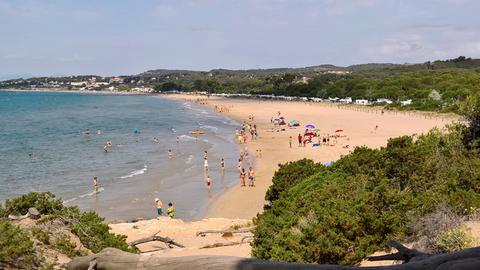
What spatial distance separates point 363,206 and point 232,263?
6.04 m

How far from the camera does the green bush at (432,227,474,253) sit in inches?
280

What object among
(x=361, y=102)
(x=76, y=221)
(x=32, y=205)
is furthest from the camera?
(x=361, y=102)

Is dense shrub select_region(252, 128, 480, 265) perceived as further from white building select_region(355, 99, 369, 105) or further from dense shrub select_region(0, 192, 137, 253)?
white building select_region(355, 99, 369, 105)

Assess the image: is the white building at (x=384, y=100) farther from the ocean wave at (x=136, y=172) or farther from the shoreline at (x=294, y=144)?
the ocean wave at (x=136, y=172)

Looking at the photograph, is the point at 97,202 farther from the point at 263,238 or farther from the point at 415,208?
the point at 415,208

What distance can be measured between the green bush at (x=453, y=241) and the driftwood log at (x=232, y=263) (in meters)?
4.05

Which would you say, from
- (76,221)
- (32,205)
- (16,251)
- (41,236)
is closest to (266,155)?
(32,205)

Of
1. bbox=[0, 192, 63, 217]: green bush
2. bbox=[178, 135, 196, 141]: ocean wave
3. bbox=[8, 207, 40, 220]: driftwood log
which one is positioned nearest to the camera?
bbox=[8, 207, 40, 220]: driftwood log

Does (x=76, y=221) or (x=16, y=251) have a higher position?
(x=16, y=251)

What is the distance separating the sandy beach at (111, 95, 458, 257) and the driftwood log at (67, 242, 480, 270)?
7.63m

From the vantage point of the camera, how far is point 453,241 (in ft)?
23.6

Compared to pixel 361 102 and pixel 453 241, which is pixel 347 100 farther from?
pixel 453 241

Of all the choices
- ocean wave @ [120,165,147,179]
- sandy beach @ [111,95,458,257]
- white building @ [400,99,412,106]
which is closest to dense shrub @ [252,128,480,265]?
sandy beach @ [111,95,458,257]

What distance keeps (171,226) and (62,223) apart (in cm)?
753
